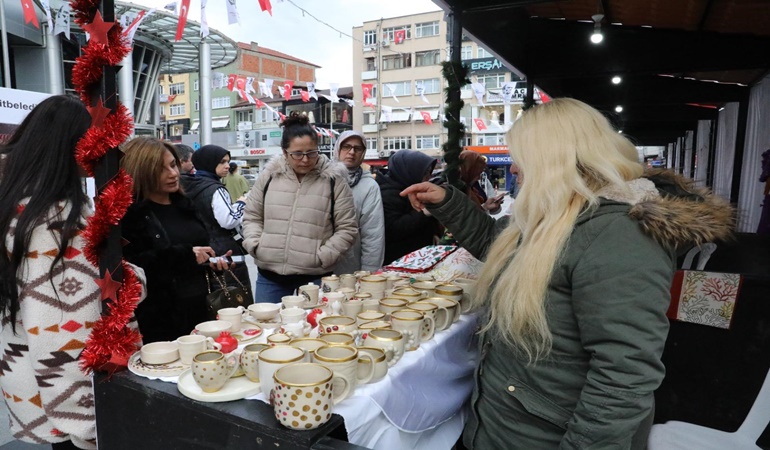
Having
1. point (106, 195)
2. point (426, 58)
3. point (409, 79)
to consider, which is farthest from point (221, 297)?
point (426, 58)

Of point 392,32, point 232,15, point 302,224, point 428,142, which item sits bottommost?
point 302,224

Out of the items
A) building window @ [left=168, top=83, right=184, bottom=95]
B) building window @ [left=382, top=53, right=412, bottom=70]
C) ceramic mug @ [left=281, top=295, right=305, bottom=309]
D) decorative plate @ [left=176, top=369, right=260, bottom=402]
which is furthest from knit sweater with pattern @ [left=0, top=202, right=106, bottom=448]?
building window @ [left=168, top=83, right=184, bottom=95]

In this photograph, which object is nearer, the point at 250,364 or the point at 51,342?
the point at 250,364

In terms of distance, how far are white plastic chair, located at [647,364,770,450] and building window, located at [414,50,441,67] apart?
39.7 m

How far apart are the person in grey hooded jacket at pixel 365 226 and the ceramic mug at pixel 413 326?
1699 mm

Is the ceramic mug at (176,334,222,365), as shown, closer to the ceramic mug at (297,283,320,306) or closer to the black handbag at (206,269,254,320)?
the ceramic mug at (297,283,320,306)

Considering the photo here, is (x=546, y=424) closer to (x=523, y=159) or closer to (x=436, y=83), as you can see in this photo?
(x=523, y=159)

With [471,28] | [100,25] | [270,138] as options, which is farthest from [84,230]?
[270,138]

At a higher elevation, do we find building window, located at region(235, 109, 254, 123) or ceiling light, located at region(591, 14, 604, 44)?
building window, located at region(235, 109, 254, 123)

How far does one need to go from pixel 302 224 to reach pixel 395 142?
39004 mm

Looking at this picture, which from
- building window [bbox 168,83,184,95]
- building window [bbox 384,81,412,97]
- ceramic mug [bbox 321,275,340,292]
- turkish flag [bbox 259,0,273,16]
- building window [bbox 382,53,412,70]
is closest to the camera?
ceramic mug [bbox 321,275,340,292]

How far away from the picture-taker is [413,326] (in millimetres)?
1660

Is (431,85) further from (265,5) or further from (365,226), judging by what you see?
(365,226)

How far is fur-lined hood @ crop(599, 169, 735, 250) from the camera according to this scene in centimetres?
118
